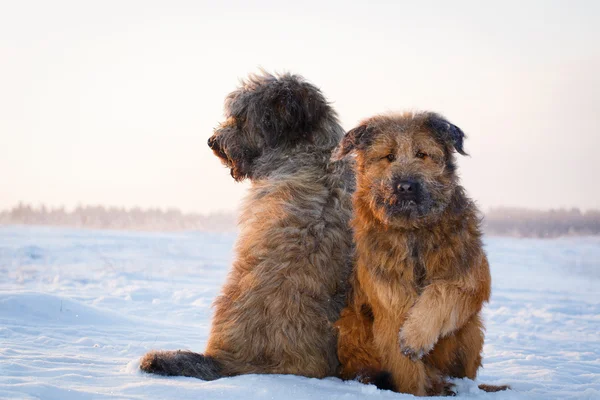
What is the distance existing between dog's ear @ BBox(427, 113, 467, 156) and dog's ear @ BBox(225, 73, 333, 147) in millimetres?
1253

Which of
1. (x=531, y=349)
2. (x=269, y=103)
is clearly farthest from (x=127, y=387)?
(x=531, y=349)

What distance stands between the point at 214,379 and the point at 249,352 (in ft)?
1.08

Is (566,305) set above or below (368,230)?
below

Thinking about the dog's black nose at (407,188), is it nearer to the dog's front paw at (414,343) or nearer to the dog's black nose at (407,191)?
the dog's black nose at (407,191)

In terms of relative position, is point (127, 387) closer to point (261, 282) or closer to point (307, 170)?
point (261, 282)

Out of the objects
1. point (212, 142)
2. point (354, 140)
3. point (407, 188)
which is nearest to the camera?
point (407, 188)

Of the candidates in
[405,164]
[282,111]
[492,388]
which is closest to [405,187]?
[405,164]

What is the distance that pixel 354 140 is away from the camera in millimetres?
4723

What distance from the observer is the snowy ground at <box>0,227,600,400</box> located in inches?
167

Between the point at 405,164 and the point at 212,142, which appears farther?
the point at 212,142

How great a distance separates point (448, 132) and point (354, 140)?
696 millimetres

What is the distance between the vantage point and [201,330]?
8.29m

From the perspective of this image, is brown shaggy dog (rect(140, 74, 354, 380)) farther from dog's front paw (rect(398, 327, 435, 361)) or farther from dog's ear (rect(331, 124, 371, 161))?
dog's front paw (rect(398, 327, 435, 361))

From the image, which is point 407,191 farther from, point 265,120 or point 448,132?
point 265,120
